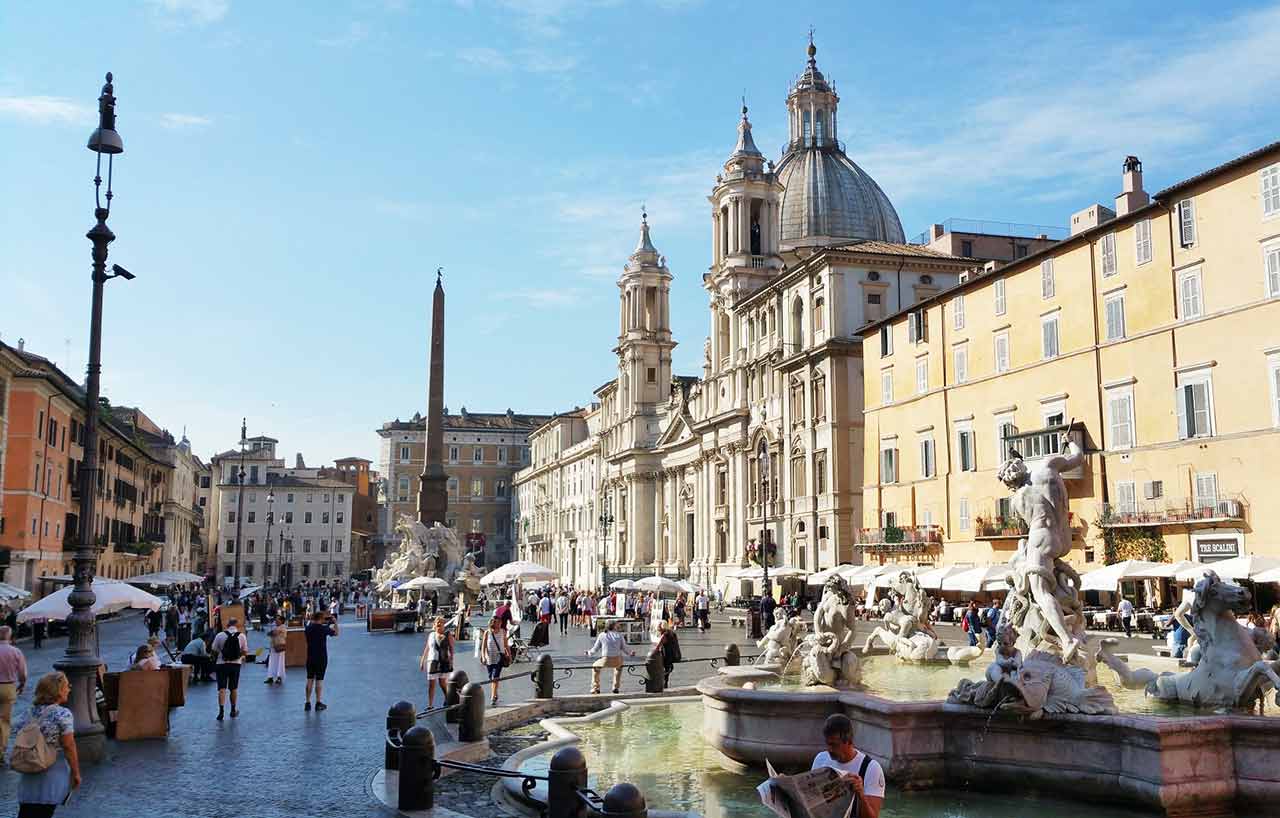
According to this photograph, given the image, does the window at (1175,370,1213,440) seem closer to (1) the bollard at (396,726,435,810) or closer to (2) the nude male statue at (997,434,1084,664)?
(2) the nude male statue at (997,434,1084,664)

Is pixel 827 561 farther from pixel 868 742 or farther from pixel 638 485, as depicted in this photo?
pixel 868 742

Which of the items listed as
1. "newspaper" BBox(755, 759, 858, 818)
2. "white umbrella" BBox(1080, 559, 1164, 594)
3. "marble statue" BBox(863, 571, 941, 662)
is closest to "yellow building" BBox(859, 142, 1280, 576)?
"white umbrella" BBox(1080, 559, 1164, 594)

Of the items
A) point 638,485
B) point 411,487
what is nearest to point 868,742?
point 638,485

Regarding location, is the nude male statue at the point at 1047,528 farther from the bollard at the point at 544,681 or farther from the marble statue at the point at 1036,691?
the bollard at the point at 544,681

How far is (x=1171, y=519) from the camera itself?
2916cm

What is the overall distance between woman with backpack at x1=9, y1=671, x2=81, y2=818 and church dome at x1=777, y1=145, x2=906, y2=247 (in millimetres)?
62015

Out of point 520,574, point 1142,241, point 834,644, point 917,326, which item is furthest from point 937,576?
point 834,644

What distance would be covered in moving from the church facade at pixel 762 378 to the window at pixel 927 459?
6322mm

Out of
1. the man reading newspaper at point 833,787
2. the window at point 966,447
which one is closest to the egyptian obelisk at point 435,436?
the window at point 966,447

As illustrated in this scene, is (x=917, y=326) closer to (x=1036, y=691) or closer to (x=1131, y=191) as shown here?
(x=1131, y=191)

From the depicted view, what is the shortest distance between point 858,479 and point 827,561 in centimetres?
374

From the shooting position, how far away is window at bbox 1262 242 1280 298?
26875 mm

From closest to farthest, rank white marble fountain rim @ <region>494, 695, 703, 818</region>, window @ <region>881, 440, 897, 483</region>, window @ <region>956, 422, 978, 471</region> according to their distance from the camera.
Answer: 1. white marble fountain rim @ <region>494, 695, 703, 818</region>
2. window @ <region>956, 422, 978, 471</region>
3. window @ <region>881, 440, 897, 483</region>

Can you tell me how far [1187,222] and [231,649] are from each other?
85.8 feet
